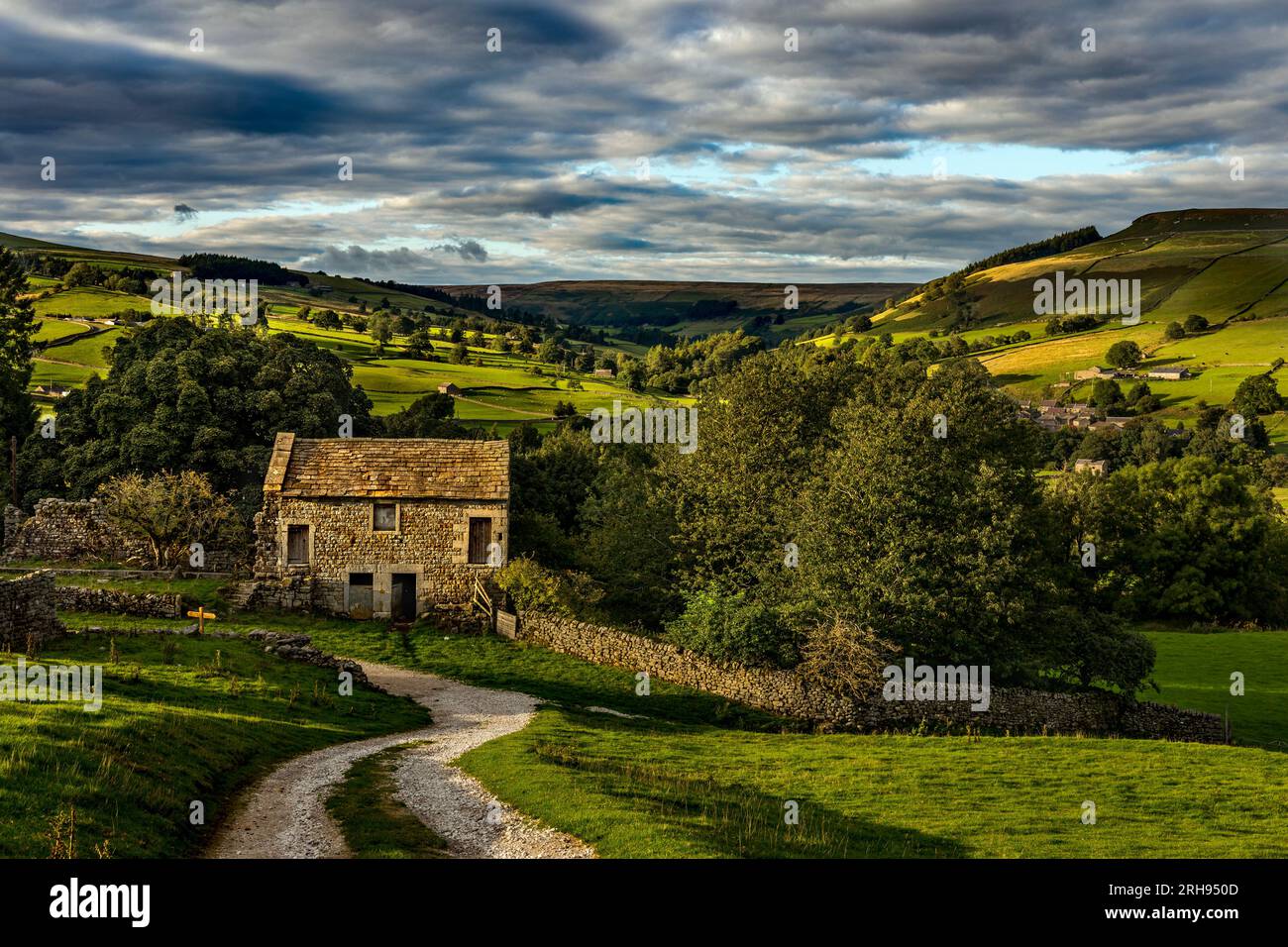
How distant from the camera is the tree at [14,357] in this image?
7144cm

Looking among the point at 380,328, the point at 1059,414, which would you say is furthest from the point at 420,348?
the point at 1059,414

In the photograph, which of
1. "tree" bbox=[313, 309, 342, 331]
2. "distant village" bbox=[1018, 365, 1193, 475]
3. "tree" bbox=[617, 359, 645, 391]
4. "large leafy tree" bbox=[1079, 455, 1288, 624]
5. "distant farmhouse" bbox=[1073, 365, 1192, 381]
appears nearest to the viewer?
"large leafy tree" bbox=[1079, 455, 1288, 624]

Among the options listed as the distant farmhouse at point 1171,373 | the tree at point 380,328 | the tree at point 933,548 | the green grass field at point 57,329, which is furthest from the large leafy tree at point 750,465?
the distant farmhouse at point 1171,373

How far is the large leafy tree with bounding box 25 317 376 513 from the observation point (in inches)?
2189

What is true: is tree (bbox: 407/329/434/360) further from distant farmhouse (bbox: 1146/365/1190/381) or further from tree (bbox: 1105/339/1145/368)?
distant farmhouse (bbox: 1146/365/1190/381)

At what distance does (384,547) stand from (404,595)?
2.33m

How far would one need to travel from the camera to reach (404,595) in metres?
45.0

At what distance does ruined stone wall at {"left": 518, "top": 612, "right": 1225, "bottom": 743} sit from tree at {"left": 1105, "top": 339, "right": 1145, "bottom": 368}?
13401cm

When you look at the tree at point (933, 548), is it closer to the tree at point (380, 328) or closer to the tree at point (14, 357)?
the tree at point (14, 357)

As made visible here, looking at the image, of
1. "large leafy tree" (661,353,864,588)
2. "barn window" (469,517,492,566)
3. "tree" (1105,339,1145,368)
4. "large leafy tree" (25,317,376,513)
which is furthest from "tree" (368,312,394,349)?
"tree" (1105,339,1145,368)

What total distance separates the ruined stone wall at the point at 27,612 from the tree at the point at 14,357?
40633 millimetres

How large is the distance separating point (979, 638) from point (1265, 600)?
1768 inches
